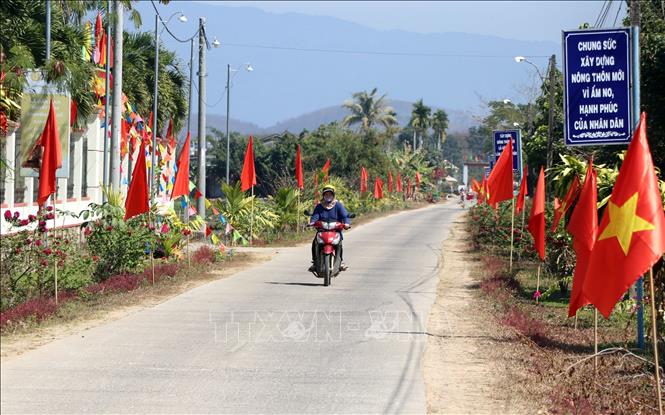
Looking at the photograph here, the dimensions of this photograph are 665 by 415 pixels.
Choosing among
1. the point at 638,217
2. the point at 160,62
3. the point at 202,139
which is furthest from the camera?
the point at 160,62

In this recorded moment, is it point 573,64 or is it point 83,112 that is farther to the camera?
point 83,112

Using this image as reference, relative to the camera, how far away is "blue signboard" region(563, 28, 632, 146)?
12.1m

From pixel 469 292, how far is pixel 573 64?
6.95 metres

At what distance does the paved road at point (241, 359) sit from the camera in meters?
7.93

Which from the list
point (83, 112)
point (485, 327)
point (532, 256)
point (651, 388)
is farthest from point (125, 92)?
point (651, 388)

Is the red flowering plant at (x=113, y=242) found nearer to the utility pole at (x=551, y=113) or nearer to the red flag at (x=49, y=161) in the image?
the red flag at (x=49, y=161)

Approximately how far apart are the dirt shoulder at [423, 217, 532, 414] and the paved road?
210mm

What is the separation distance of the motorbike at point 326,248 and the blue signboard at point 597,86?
667 centimetres

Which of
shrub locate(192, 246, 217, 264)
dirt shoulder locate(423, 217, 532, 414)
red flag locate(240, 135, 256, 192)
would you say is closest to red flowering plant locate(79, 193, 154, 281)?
shrub locate(192, 246, 217, 264)

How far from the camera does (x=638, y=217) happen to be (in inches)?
307

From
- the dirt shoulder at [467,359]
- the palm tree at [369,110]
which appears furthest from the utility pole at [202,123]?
the palm tree at [369,110]

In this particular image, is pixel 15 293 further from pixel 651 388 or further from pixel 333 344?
pixel 651 388

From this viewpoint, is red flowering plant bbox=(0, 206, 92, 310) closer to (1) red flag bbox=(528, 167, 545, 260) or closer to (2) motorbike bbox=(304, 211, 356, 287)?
(2) motorbike bbox=(304, 211, 356, 287)

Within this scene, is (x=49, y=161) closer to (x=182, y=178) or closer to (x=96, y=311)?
(x=96, y=311)
